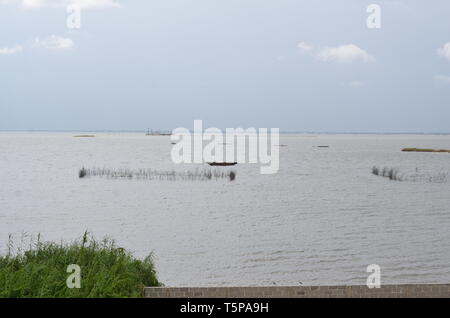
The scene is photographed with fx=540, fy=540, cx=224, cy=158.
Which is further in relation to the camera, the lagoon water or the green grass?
the lagoon water

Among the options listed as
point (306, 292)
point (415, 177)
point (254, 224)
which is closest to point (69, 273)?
point (306, 292)

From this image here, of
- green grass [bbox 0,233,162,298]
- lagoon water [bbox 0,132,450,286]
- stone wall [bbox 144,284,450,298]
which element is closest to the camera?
green grass [bbox 0,233,162,298]

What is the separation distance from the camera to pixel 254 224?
75.5 ft

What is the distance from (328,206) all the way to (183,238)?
37.3 ft

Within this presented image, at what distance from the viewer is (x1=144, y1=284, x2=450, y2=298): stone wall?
752cm

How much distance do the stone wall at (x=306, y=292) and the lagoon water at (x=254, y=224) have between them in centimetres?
614

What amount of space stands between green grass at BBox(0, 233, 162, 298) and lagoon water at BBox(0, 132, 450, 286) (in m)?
5.03

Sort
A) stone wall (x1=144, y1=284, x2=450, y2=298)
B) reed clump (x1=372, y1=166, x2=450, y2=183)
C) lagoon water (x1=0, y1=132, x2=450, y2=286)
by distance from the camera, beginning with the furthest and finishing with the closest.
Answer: reed clump (x1=372, y1=166, x2=450, y2=183)
lagoon water (x1=0, y1=132, x2=450, y2=286)
stone wall (x1=144, y1=284, x2=450, y2=298)

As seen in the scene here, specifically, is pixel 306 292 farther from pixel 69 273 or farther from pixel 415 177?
pixel 415 177

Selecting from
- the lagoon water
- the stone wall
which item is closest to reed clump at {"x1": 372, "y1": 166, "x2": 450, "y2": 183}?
the lagoon water

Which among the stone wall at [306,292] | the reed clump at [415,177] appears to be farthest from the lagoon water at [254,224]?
the stone wall at [306,292]

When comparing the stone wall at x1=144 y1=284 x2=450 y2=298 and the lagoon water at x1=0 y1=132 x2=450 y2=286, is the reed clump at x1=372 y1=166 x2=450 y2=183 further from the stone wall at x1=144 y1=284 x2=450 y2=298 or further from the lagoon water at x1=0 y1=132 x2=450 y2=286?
the stone wall at x1=144 y1=284 x2=450 y2=298
